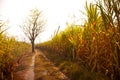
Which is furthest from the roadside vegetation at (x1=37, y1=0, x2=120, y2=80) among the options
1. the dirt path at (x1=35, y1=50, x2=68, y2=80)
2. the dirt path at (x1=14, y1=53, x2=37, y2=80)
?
the dirt path at (x1=14, y1=53, x2=37, y2=80)

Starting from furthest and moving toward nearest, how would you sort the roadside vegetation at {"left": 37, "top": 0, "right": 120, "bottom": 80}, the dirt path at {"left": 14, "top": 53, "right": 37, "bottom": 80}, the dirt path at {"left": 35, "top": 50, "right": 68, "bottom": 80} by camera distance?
the dirt path at {"left": 14, "top": 53, "right": 37, "bottom": 80}, the dirt path at {"left": 35, "top": 50, "right": 68, "bottom": 80}, the roadside vegetation at {"left": 37, "top": 0, "right": 120, "bottom": 80}

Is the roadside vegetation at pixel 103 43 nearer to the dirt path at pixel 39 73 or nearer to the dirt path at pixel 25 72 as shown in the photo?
the dirt path at pixel 39 73

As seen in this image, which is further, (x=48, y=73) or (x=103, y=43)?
(x=48, y=73)

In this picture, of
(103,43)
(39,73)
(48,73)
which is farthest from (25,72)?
(103,43)

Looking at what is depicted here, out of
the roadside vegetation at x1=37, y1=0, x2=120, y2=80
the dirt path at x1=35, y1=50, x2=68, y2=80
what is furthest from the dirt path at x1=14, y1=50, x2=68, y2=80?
the roadside vegetation at x1=37, y1=0, x2=120, y2=80

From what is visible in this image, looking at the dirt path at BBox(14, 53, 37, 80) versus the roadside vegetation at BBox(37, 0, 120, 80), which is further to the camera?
the dirt path at BBox(14, 53, 37, 80)

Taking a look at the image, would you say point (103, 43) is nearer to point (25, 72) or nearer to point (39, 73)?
point (39, 73)

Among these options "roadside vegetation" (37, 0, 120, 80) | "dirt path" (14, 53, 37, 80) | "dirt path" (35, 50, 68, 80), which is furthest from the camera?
"dirt path" (14, 53, 37, 80)

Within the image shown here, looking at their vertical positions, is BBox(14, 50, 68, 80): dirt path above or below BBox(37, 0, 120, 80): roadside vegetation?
below

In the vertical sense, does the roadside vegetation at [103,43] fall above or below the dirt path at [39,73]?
above

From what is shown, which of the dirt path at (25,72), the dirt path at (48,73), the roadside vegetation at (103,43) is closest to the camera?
the roadside vegetation at (103,43)

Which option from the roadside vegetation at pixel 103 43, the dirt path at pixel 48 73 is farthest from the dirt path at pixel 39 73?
the roadside vegetation at pixel 103 43

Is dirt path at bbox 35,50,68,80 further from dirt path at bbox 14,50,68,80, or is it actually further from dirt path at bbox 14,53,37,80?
dirt path at bbox 14,53,37,80

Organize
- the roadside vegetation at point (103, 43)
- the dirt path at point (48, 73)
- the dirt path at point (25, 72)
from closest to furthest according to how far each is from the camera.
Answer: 1. the roadside vegetation at point (103, 43)
2. the dirt path at point (48, 73)
3. the dirt path at point (25, 72)
